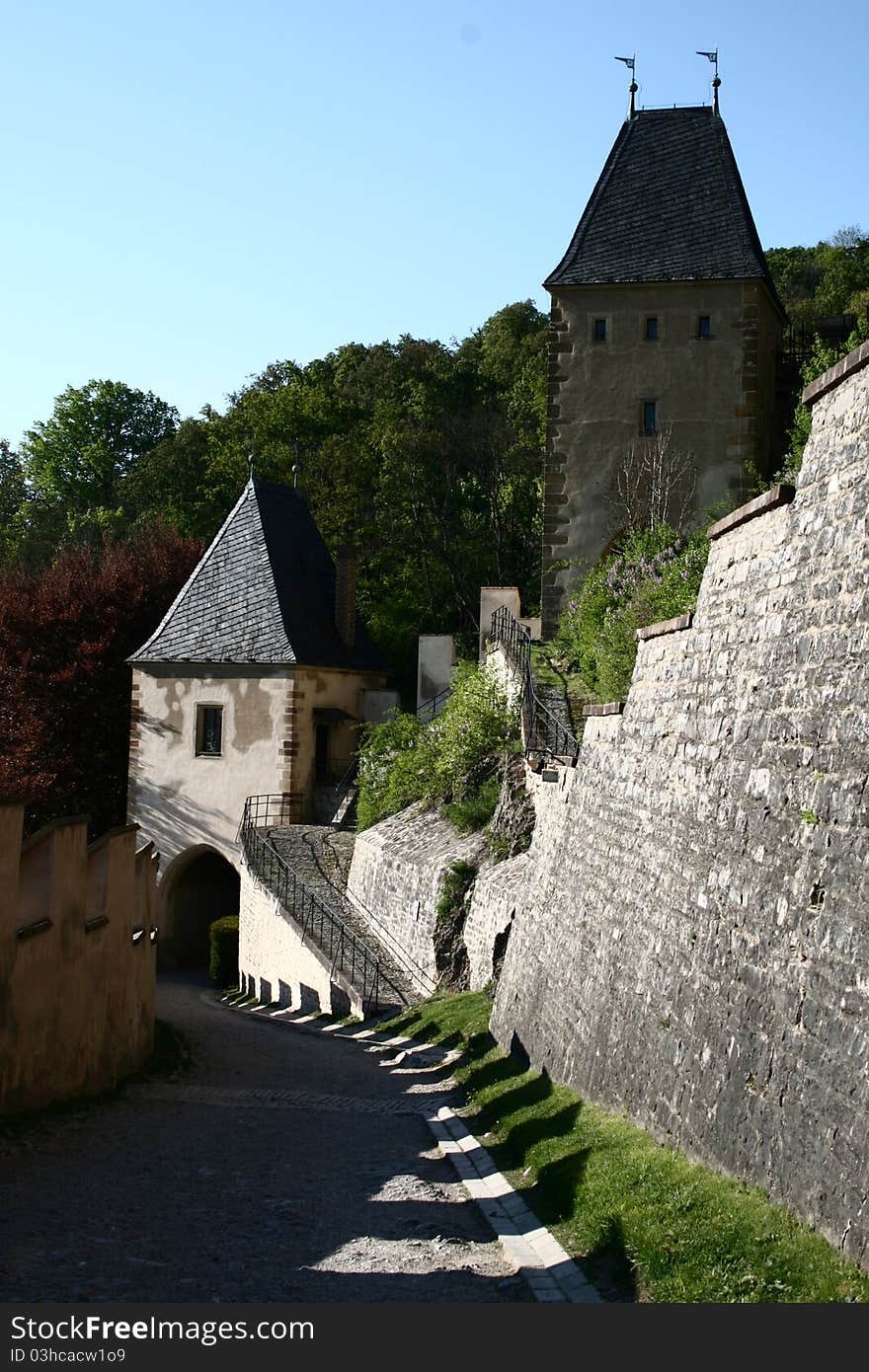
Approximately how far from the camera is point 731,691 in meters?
9.11

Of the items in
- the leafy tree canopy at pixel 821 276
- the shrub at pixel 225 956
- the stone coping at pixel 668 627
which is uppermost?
the leafy tree canopy at pixel 821 276

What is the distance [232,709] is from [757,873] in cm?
2805

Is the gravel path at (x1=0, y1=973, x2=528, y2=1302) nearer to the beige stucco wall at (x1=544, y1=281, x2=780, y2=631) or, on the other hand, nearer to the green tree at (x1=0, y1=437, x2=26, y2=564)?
the beige stucco wall at (x1=544, y1=281, x2=780, y2=631)

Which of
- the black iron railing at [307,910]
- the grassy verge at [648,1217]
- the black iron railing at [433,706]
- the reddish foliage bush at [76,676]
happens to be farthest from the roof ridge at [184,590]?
the grassy verge at [648,1217]

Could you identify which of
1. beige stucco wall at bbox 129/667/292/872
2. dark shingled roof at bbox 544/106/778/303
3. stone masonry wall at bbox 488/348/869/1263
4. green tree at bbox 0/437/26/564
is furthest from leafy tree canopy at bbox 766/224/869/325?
stone masonry wall at bbox 488/348/869/1263

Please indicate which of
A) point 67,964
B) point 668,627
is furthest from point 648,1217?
point 67,964

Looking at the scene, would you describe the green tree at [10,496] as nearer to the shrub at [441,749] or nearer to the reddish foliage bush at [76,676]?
the reddish foliage bush at [76,676]

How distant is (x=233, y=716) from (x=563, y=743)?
16764 mm

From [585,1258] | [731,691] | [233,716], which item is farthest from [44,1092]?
[233,716]

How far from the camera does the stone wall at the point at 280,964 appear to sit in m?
22.9

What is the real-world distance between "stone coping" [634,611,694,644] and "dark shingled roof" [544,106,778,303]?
1848cm

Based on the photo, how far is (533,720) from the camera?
68.7 feet

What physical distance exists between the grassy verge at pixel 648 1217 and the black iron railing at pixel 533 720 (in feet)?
23.9

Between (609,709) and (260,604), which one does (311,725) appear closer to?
(260,604)
